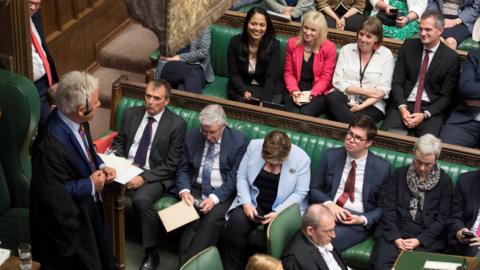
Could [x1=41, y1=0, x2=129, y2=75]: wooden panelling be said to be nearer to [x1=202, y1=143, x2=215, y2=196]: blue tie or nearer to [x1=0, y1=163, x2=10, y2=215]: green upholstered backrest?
[x1=202, y1=143, x2=215, y2=196]: blue tie

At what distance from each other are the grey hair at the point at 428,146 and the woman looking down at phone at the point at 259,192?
74 centimetres

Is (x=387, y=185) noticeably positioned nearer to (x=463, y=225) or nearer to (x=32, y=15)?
(x=463, y=225)

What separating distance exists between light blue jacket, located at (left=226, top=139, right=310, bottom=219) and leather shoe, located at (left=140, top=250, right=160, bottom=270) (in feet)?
1.85

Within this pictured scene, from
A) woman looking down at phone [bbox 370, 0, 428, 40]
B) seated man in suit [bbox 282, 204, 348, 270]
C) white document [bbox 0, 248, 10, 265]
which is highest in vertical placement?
woman looking down at phone [bbox 370, 0, 428, 40]

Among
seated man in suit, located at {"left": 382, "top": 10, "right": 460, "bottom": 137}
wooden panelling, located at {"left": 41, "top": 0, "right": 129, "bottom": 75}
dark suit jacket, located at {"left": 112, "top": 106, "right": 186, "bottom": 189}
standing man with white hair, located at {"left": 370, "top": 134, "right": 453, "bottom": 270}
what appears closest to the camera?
standing man with white hair, located at {"left": 370, "top": 134, "right": 453, "bottom": 270}

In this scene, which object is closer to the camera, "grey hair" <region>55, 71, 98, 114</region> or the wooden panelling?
"grey hair" <region>55, 71, 98, 114</region>

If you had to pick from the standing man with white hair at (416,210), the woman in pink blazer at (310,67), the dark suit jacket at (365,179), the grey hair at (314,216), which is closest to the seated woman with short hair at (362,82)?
the woman in pink blazer at (310,67)

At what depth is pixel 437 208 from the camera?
4.80 m

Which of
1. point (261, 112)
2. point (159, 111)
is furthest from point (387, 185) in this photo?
point (159, 111)

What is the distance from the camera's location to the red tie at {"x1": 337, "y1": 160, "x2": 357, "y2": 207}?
492 centimetres

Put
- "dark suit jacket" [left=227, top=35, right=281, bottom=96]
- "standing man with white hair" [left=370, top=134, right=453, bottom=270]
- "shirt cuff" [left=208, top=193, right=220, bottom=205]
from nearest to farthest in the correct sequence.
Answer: "standing man with white hair" [left=370, top=134, right=453, bottom=270]
"shirt cuff" [left=208, top=193, right=220, bottom=205]
"dark suit jacket" [left=227, top=35, right=281, bottom=96]

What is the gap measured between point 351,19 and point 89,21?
2331mm

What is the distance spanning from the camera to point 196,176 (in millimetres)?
5191

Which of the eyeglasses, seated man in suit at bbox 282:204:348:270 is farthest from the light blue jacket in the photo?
seated man in suit at bbox 282:204:348:270
